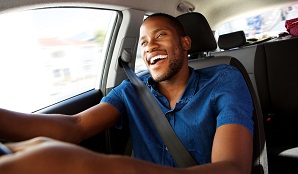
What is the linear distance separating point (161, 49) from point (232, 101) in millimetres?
508

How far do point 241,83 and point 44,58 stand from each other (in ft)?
3.74

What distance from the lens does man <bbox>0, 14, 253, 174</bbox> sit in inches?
37.2

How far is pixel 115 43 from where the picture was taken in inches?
79.8

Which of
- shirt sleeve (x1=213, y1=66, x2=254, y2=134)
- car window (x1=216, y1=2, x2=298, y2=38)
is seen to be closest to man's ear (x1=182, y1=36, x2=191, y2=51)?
shirt sleeve (x1=213, y1=66, x2=254, y2=134)

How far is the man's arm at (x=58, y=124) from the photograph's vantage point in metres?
0.99

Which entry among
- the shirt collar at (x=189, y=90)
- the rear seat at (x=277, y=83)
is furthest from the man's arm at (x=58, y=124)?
the rear seat at (x=277, y=83)

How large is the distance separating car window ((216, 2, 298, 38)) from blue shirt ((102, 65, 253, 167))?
210 cm

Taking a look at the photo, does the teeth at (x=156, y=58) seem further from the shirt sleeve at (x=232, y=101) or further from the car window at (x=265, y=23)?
the car window at (x=265, y=23)

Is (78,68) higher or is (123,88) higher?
(78,68)

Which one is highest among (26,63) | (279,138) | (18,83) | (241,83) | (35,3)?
(35,3)

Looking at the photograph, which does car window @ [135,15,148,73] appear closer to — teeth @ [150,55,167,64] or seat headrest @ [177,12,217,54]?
seat headrest @ [177,12,217,54]

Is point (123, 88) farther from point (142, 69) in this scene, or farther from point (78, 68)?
point (142, 69)

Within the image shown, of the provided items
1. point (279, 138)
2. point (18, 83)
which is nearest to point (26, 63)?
point (18, 83)

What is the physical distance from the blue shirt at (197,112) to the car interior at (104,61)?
0.65 feet
